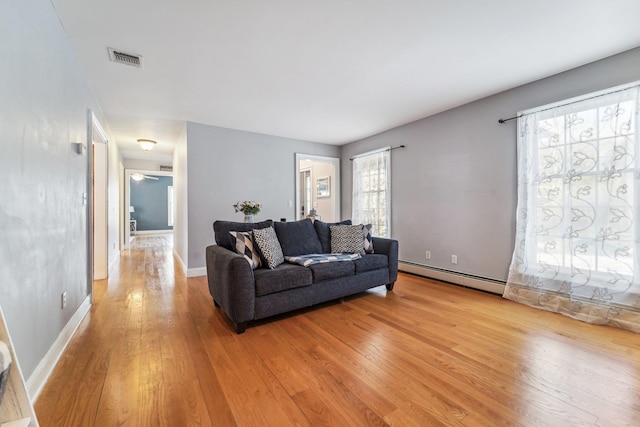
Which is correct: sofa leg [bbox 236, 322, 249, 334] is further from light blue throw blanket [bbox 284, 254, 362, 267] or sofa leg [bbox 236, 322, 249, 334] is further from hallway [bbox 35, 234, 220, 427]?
light blue throw blanket [bbox 284, 254, 362, 267]

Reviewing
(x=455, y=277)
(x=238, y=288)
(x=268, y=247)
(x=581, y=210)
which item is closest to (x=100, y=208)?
(x=268, y=247)

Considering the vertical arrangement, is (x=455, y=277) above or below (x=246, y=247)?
below

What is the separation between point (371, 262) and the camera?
314cm

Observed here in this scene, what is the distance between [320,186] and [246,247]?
174 inches

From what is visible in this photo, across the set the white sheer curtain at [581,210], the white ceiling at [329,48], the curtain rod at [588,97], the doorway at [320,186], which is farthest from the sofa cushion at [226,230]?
the curtain rod at [588,97]

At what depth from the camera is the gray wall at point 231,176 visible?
13.7 ft

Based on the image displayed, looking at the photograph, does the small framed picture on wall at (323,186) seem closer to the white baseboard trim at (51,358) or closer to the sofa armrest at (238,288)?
the sofa armrest at (238,288)

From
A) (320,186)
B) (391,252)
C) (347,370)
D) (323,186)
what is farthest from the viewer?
(320,186)

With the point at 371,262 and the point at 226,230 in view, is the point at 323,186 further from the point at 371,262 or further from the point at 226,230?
the point at 226,230

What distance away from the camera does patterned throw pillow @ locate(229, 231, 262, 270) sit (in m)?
2.52

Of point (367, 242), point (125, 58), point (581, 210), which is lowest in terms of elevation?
point (367, 242)

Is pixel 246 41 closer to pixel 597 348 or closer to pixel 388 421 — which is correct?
pixel 388 421

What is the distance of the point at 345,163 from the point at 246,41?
3.71 meters

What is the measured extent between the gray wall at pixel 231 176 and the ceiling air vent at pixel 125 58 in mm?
1659
